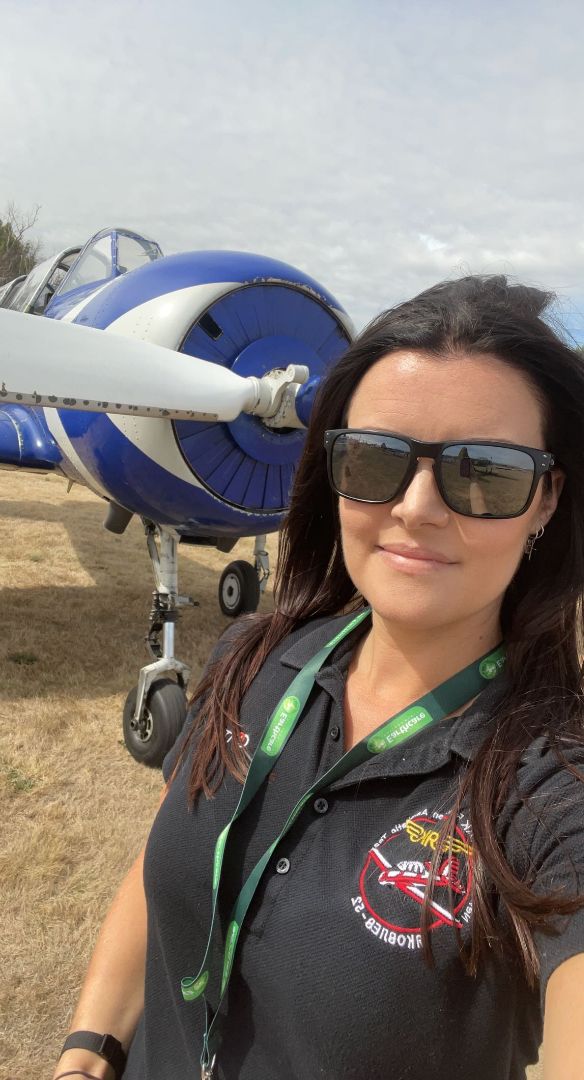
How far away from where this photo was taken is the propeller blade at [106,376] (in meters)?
2.80

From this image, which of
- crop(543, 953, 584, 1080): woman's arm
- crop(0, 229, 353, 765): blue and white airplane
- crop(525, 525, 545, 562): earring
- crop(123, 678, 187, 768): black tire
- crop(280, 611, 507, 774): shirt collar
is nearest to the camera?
crop(543, 953, 584, 1080): woman's arm

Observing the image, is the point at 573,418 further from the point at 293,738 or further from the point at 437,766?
the point at 293,738

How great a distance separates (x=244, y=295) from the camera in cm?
346

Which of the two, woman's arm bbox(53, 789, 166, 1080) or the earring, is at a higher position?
the earring

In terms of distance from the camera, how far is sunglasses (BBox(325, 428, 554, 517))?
0.92 meters

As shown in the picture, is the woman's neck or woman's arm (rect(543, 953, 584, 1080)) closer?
woman's arm (rect(543, 953, 584, 1080))

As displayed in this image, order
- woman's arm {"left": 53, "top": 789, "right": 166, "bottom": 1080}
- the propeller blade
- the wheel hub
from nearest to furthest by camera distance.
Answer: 1. woman's arm {"left": 53, "top": 789, "right": 166, "bottom": 1080}
2. the propeller blade
3. the wheel hub

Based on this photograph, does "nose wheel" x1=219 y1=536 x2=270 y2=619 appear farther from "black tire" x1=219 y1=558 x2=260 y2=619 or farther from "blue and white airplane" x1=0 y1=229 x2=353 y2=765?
"blue and white airplane" x1=0 y1=229 x2=353 y2=765

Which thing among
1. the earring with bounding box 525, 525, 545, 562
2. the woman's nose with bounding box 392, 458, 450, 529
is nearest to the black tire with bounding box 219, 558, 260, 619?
the earring with bounding box 525, 525, 545, 562

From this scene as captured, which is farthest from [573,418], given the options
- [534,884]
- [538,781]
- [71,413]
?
[71,413]

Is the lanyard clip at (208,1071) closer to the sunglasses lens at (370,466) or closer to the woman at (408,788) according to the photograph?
the woman at (408,788)

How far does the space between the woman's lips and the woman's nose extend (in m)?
0.04

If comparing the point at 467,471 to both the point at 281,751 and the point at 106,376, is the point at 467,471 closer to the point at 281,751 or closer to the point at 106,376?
the point at 281,751

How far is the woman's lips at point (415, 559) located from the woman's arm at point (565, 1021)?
484 mm
